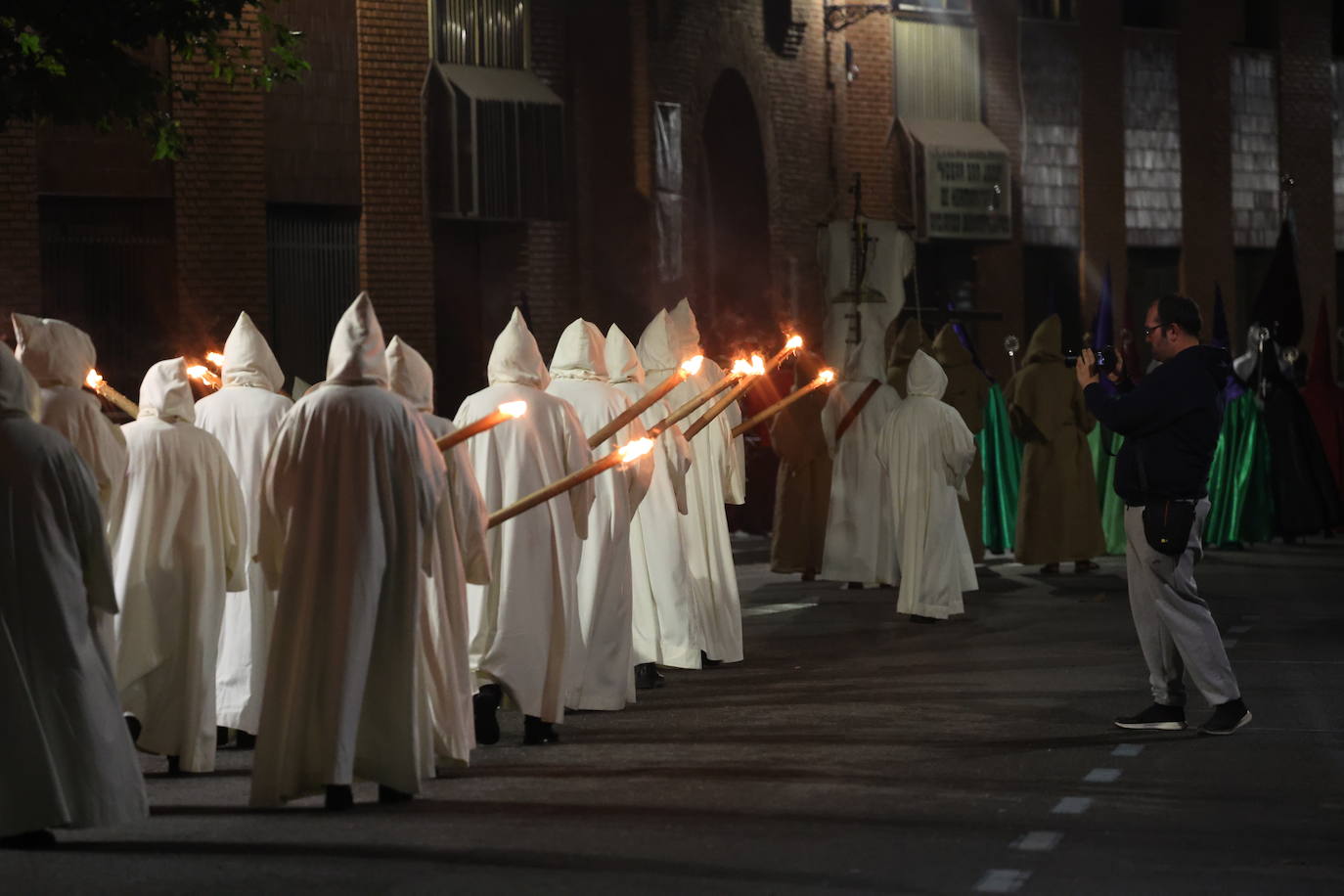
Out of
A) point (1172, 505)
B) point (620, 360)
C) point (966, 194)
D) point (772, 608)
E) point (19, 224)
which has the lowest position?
point (772, 608)

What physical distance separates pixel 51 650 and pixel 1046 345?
551 inches

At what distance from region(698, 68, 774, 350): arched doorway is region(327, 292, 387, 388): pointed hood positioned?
19.9 meters

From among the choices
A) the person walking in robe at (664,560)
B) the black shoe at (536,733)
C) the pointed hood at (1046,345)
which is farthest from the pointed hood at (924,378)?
the black shoe at (536,733)

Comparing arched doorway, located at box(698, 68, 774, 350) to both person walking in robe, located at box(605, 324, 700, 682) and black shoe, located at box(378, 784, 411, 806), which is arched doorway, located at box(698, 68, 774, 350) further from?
black shoe, located at box(378, 784, 411, 806)

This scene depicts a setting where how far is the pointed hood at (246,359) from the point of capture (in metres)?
11.7

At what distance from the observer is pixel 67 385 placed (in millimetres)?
9938

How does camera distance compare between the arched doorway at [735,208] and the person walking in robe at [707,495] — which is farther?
the arched doorway at [735,208]

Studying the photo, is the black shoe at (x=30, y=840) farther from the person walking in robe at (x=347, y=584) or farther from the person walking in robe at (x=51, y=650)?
the person walking in robe at (x=347, y=584)

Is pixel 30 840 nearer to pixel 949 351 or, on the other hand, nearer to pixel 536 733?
pixel 536 733

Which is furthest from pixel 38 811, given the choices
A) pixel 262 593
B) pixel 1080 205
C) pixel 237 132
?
pixel 1080 205

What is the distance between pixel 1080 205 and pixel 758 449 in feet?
35.1

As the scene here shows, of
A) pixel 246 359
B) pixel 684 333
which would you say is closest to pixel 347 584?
pixel 246 359

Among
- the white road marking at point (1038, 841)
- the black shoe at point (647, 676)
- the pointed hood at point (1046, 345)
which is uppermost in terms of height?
the pointed hood at point (1046, 345)

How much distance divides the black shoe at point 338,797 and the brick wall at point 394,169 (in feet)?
49.5
